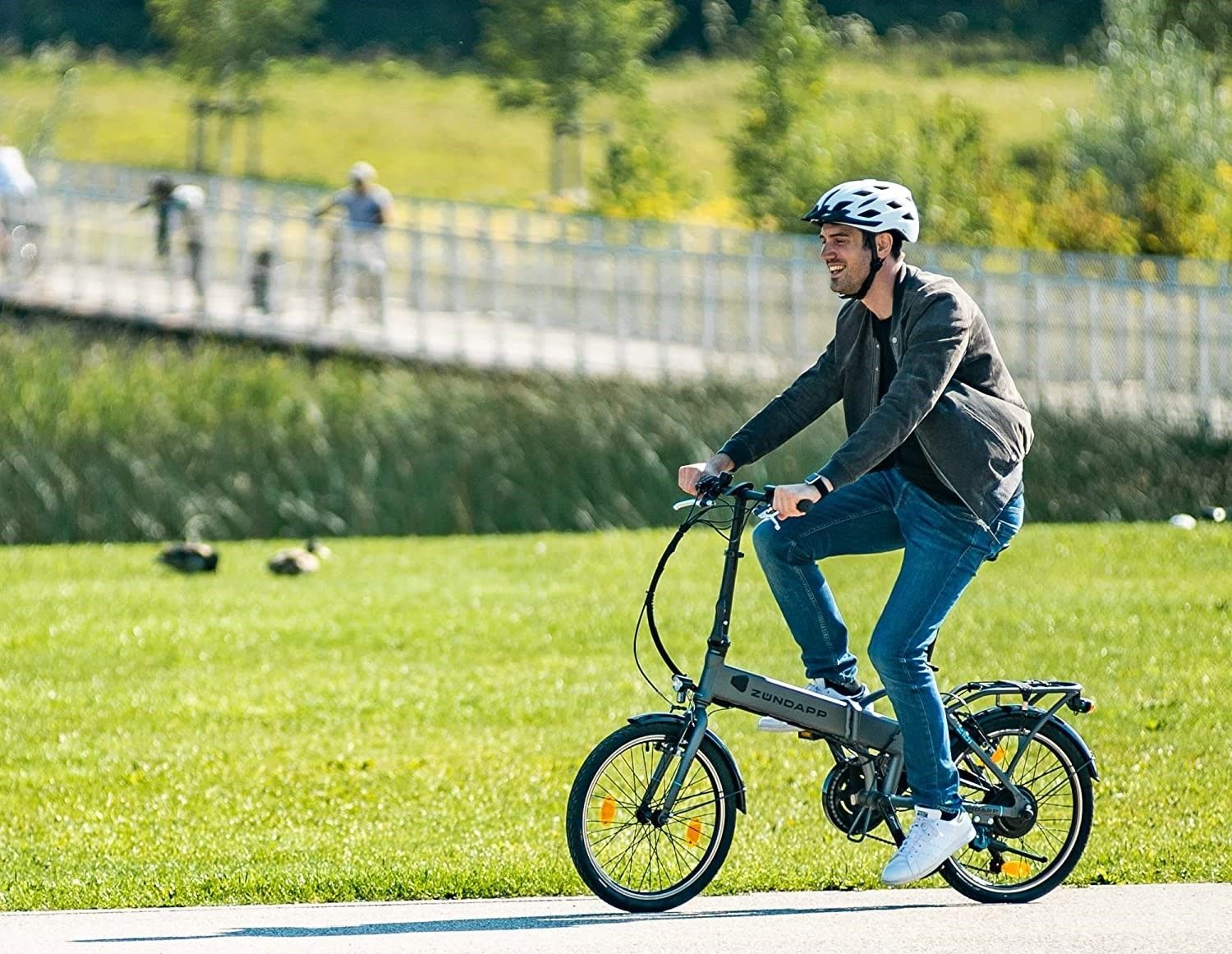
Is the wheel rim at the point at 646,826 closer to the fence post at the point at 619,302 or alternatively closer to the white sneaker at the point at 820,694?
the white sneaker at the point at 820,694

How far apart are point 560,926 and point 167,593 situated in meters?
8.47

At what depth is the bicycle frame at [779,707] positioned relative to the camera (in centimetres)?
605

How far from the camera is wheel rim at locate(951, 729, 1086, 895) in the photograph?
625 cm

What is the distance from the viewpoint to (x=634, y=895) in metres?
6.08

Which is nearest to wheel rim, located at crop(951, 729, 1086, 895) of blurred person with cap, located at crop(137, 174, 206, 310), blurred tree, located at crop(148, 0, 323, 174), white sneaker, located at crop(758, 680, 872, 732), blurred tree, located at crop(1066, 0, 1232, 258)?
white sneaker, located at crop(758, 680, 872, 732)

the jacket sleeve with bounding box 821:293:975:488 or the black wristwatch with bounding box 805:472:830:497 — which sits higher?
the jacket sleeve with bounding box 821:293:975:488

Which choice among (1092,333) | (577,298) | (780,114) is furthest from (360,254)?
(780,114)

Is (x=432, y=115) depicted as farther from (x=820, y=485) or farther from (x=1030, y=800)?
(x=820, y=485)

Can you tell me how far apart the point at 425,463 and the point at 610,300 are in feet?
22.3

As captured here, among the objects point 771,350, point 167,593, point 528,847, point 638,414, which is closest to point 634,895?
point 528,847

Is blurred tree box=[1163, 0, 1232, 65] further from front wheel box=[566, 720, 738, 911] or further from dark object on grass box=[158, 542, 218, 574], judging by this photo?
front wheel box=[566, 720, 738, 911]

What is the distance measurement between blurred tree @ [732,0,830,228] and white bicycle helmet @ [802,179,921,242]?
1104 inches

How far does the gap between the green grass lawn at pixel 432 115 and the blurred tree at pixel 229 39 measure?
3.35 ft

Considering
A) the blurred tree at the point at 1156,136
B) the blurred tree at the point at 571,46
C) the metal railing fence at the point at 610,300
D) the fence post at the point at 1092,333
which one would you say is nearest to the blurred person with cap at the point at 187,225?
the metal railing fence at the point at 610,300
